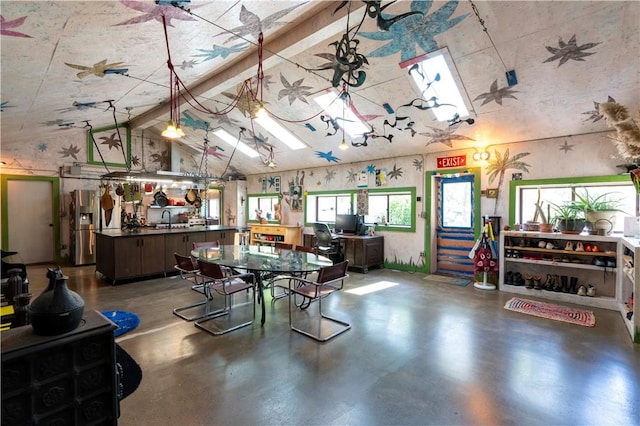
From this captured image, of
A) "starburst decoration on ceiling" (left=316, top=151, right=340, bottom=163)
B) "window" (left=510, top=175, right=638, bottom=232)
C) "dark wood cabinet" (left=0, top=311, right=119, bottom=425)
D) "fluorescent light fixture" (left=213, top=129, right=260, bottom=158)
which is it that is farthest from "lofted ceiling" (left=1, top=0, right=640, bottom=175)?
"dark wood cabinet" (left=0, top=311, right=119, bottom=425)

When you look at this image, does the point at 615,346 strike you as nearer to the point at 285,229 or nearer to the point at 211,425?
the point at 211,425

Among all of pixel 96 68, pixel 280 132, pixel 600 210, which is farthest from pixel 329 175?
pixel 96 68

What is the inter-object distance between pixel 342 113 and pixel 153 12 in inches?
143

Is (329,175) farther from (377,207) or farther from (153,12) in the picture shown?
(153,12)

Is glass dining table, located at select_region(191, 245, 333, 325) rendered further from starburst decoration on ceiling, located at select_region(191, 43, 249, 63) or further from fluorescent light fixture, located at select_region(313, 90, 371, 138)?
fluorescent light fixture, located at select_region(313, 90, 371, 138)

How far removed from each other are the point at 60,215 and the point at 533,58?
9.60m

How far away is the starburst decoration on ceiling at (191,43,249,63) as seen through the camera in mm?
3598

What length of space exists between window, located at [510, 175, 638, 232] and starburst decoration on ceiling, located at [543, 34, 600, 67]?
6.63ft

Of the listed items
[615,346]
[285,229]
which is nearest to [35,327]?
[615,346]

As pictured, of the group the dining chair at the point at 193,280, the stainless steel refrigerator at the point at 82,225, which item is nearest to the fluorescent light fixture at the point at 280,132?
the dining chair at the point at 193,280

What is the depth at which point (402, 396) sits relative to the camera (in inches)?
89.7

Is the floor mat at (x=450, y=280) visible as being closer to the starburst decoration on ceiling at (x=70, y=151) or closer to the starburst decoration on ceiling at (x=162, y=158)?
the starburst decoration on ceiling at (x=162, y=158)

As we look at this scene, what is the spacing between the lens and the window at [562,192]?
14.7 feet

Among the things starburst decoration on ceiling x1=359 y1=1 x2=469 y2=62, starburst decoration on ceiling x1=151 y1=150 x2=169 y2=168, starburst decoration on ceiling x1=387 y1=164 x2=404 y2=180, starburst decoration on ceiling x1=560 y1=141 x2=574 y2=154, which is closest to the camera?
starburst decoration on ceiling x1=359 y1=1 x2=469 y2=62
